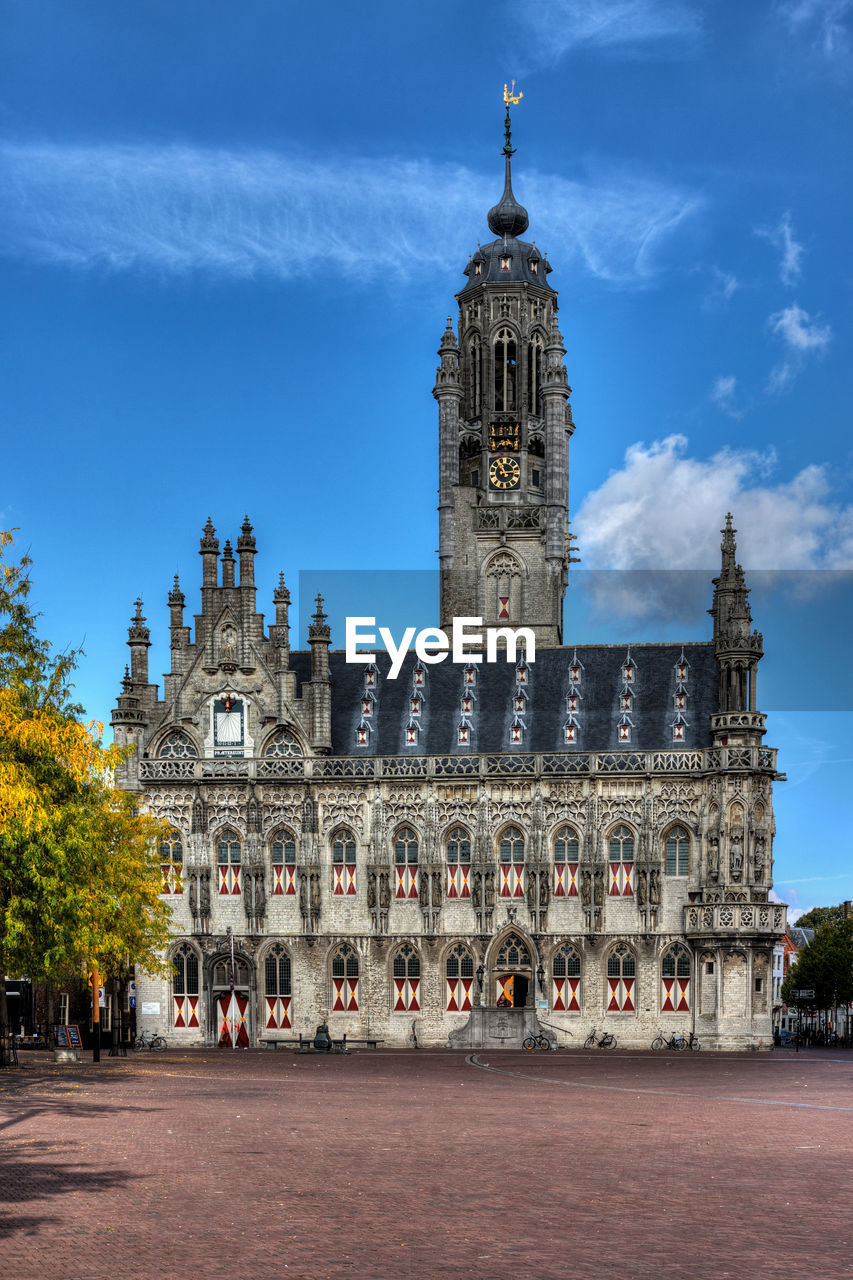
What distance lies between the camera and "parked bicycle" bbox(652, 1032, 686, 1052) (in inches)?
2677

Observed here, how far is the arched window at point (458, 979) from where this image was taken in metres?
69.9

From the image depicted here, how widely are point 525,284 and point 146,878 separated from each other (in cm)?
4150

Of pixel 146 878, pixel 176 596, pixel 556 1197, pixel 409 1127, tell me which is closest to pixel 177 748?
pixel 176 596

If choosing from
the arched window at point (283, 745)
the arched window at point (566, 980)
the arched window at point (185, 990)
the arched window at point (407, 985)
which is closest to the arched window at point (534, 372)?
the arched window at point (283, 745)

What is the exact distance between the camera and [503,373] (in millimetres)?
85062

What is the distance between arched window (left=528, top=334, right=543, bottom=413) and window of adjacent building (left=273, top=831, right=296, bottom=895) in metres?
27.5

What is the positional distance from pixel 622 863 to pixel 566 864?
2.46 meters

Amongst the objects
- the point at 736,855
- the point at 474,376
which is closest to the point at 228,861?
the point at 736,855

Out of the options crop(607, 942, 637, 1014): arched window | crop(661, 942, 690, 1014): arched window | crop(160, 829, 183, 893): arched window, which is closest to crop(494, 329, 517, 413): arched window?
crop(160, 829, 183, 893): arched window

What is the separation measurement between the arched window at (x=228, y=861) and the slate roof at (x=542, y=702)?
635cm

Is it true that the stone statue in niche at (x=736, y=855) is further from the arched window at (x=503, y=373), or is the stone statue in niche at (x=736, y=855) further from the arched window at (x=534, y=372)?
the arched window at (x=503, y=373)

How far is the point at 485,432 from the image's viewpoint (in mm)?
83875

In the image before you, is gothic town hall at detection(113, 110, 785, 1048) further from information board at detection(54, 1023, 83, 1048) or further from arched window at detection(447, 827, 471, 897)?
information board at detection(54, 1023, 83, 1048)

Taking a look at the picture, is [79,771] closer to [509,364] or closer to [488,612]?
[488,612]
